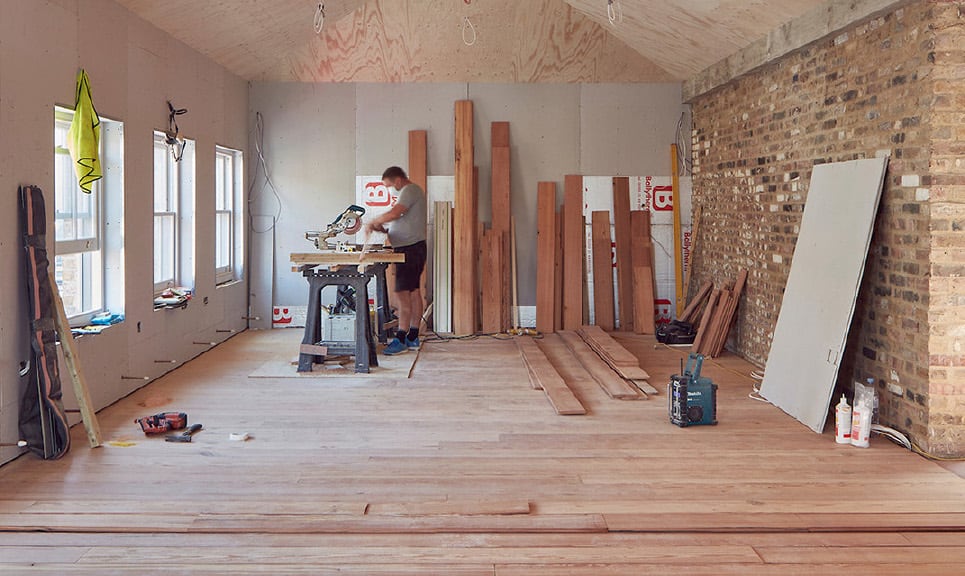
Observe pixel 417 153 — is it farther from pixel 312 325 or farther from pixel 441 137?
pixel 312 325

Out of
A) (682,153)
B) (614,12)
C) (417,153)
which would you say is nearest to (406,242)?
(417,153)

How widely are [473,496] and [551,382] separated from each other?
268cm

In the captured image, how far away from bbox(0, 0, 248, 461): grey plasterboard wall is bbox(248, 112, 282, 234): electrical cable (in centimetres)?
24

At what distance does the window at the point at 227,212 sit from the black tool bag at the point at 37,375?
13.6ft

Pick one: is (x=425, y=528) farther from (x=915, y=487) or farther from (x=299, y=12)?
(x=299, y=12)

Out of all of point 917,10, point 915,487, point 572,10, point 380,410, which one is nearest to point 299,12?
point 572,10

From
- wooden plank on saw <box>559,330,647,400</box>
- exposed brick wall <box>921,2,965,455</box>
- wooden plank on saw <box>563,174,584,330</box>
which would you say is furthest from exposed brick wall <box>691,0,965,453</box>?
wooden plank on saw <box>563,174,584,330</box>

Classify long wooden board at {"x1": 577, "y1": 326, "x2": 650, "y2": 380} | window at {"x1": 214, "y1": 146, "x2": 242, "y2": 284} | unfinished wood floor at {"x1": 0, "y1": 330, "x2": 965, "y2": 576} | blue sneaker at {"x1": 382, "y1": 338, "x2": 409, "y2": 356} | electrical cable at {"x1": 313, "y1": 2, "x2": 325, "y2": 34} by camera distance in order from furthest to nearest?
window at {"x1": 214, "y1": 146, "x2": 242, "y2": 284}
electrical cable at {"x1": 313, "y1": 2, "x2": 325, "y2": 34}
blue sneaker at {"x1": 382, "y1": 338, "x2": 409, "y2": 356}
long wooden board at {"x1": 577, "y1": 326, "x2": 650, "y2": 380}
unfinished wood floor at {"x1": 0, "y1": 330, "x2": 965, "y2": 576}

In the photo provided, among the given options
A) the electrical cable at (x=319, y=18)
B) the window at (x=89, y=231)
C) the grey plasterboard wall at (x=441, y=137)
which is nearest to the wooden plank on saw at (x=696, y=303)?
the grey plasterboard wall at (x=441, y=137)

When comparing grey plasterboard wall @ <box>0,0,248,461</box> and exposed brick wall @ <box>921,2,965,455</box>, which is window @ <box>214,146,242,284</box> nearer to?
grey plasterboard wall @ <box>0,0,248,461</box>

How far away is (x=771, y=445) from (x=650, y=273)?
4657 millimetres

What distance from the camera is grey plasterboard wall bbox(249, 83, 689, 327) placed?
9961 mm

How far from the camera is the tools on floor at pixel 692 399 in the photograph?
575cm

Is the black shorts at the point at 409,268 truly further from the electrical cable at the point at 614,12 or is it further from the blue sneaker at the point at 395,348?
the electrical cable at the point at 614,12
